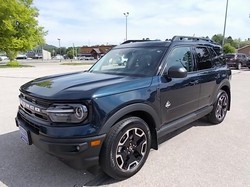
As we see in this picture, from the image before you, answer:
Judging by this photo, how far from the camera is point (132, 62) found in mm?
3695

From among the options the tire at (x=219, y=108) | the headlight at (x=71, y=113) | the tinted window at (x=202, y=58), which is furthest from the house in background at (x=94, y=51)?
the headlight at (x=71, y=113)

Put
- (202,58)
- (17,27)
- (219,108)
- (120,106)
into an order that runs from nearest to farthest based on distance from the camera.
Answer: (120,106) < (202,58) < (219,108) < (17,27)

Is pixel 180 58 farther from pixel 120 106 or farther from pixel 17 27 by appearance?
pixel 17 27

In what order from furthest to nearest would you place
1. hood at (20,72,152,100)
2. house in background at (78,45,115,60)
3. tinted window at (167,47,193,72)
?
1. house in background at (78,45,115,60)
2. tinted window at (167,47,193,72)
3. hood at (20,72,152,100)

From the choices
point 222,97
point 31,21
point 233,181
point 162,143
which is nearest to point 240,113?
point 222,97

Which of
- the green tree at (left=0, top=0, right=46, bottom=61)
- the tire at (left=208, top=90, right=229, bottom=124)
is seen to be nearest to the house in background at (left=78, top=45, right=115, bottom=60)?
the green tree at (left=0, top=0, right=46, bottom=61)

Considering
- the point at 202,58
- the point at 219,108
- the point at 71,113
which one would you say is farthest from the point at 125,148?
the point at 219,108

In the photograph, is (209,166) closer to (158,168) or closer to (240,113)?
(158,168)

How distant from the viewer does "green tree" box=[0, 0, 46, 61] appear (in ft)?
84.5

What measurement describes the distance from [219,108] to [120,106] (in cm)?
320

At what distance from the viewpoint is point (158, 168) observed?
3.14 meters

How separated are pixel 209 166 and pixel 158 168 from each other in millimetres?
721

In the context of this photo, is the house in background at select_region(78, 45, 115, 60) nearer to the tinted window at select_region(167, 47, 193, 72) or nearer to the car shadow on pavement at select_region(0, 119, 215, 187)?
the tinted window at select_region(167, 47, 193, 72)

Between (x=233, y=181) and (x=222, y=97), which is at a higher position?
(x=222, y=97)
